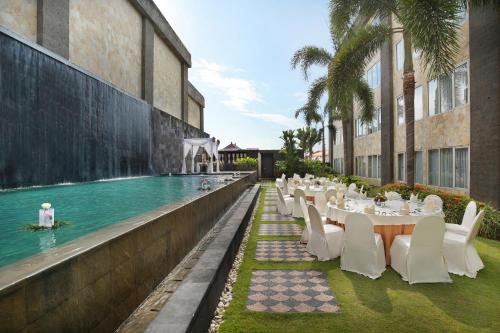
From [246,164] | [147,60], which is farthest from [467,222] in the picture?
[246,164]

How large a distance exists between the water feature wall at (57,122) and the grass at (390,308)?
7900 mm

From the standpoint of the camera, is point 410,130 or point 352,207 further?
point 410,130

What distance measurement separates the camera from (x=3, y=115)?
8.11 m

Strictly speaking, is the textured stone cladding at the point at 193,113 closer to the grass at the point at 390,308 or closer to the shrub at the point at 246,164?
the shrub at the point at 246,164

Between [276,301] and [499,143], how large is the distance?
27.4 feet

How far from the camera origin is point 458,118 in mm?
10273

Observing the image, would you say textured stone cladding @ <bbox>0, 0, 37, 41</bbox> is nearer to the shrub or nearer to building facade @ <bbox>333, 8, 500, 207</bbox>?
building facade @ <bbox>333, 8, 500, 207</bbox>

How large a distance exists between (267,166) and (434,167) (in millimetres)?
20085

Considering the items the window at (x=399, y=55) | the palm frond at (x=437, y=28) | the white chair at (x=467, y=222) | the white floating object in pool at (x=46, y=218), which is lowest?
the white chair at (x=467, y=222)

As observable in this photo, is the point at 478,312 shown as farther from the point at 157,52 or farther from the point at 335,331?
the point at 157,52

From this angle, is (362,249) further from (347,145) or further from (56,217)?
(347,145)

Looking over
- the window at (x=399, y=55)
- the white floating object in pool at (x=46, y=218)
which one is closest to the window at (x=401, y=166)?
the window at (x=399, y=55)

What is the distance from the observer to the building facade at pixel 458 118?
8625 millimetres

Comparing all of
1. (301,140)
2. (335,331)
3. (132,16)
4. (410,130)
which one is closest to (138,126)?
(132,16)
